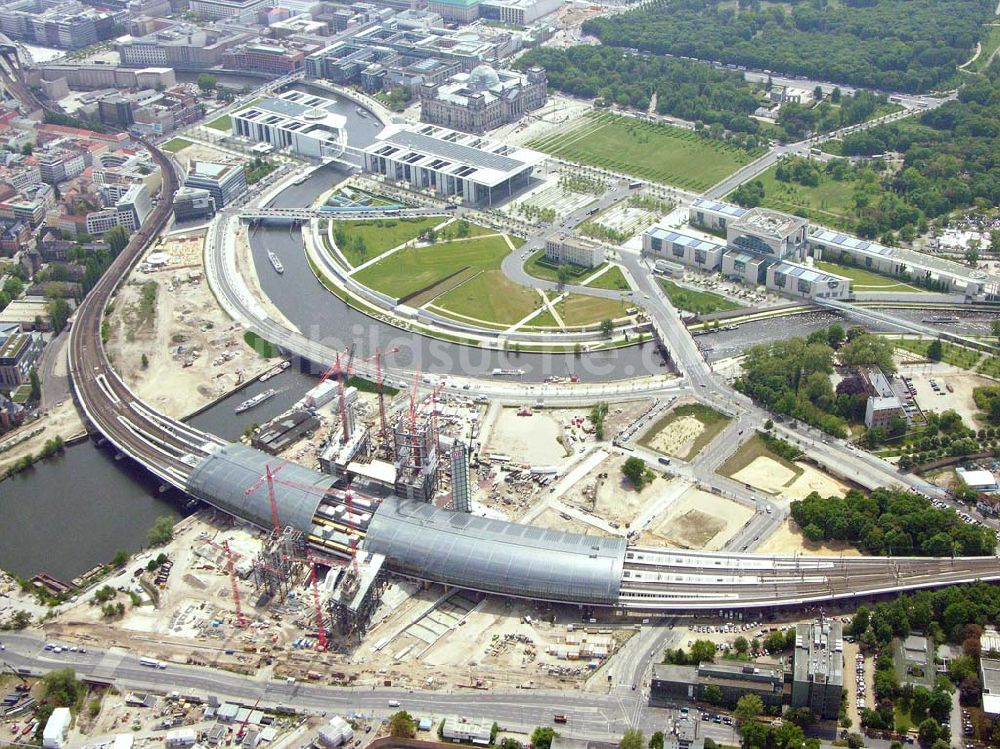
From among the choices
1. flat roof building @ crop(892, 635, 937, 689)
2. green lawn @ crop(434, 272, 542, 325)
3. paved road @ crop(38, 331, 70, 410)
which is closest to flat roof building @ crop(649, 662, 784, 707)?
flat roof building @ crop(892, 635, 937, 689)

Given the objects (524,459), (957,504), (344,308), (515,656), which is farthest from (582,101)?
(515,656)

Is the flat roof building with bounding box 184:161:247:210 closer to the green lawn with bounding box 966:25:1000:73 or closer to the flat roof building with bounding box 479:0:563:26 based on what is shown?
the flat roof building with bounding box 479:0:563:26

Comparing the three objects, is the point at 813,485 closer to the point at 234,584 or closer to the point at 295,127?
the point at 234,584

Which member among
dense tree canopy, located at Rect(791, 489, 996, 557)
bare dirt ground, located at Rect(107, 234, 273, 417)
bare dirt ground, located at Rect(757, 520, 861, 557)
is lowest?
bare dirt ground, located at Rect(107, 234, 273, 417)

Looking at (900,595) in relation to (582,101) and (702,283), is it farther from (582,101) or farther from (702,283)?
(582,101)

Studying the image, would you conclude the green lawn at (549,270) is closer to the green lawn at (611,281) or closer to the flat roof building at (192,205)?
the green lawn at (611,281)

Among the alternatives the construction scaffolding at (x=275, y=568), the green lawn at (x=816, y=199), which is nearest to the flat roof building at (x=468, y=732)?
the construction scaffolding at (x=275, y=568)
